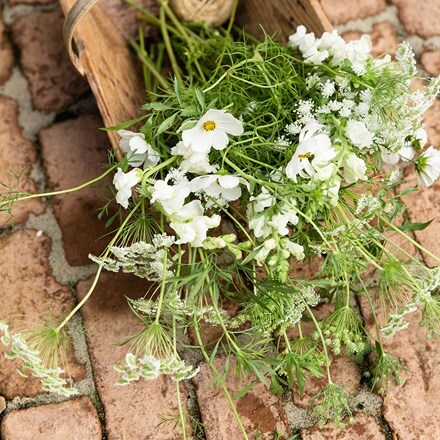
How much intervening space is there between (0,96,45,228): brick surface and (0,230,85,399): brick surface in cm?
5

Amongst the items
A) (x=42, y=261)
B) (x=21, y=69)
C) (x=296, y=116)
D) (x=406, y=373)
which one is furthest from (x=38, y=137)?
(x=406, y=373)

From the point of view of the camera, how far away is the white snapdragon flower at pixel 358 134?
1.30 metres

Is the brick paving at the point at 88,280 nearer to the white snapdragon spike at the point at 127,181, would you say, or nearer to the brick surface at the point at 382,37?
the brick surface at the point at 382,37

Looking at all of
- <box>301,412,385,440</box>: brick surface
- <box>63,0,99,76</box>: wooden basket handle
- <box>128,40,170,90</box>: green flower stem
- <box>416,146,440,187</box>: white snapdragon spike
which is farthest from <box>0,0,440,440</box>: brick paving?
<box>63,0,99,76</box>: wooden basket handle

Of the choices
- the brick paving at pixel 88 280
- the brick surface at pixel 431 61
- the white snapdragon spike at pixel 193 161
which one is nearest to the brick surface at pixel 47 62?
the brick paving at pixel 88 280

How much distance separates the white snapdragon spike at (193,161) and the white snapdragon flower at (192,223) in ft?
0.26

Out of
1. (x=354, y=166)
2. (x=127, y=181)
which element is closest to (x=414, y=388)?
(x=354, y=166)

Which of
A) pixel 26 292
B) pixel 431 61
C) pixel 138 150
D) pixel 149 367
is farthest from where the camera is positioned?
pixel 431 61

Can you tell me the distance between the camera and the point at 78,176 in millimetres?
1707

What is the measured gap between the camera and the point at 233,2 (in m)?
1.77

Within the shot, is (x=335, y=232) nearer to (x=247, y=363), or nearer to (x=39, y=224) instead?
(x=247, y=363)

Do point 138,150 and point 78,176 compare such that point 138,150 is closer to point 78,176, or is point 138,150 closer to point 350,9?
point 78,176

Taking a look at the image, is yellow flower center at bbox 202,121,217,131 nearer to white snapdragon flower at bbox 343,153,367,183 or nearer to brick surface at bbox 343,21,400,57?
white snapdragon flower at bbox 343,153,367,183

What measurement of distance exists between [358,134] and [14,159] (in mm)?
843
